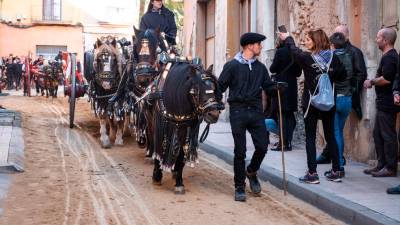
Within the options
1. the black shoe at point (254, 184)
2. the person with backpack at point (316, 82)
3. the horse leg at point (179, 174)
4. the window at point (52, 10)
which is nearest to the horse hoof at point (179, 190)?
the horse leg at point (179, 174)

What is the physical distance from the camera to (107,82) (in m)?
11.7

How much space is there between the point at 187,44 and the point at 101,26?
2307 centimetres

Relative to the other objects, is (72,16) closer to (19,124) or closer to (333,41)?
(19,124)

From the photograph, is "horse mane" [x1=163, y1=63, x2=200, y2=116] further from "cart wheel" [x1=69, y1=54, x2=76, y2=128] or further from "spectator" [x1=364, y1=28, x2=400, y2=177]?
"cart wheel" [x1=69, y1=54, x2=76, y2=128]

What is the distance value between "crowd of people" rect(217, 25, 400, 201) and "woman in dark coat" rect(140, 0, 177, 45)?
293cm

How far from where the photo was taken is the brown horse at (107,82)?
38.2 ft

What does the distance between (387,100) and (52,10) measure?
39910mm

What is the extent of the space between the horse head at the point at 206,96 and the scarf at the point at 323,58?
140 cm

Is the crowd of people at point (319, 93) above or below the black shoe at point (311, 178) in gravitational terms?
above

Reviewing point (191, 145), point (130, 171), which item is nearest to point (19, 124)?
point (130, 171)

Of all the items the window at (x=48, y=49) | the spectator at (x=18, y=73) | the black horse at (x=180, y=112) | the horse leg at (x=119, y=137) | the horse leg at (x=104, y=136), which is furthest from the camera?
the window at (x=48, y=49)

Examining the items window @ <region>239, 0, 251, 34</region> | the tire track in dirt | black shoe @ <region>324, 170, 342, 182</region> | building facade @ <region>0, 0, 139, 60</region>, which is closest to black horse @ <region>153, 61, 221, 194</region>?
the tire track in dirt

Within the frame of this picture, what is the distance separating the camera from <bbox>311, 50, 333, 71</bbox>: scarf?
8039 millimetres

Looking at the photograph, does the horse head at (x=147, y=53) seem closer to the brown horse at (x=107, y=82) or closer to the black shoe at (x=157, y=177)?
the black shoe at (x=157, y=177)
